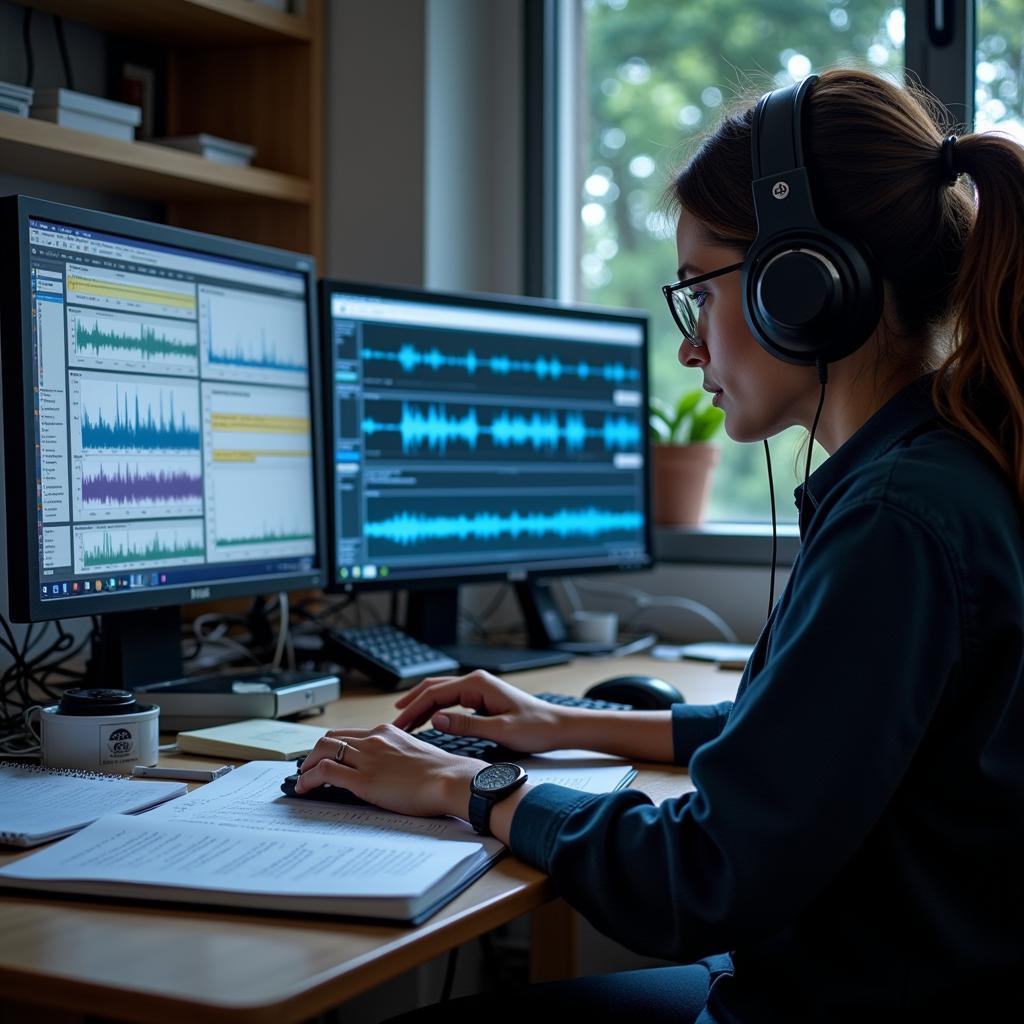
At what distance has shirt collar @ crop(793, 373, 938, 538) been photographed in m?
0.91

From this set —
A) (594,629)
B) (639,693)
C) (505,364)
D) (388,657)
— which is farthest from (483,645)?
(639,693)

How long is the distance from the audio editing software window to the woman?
→ 404mm

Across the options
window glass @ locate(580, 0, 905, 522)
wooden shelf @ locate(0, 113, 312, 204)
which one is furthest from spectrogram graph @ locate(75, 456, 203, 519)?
window glass @ locate(580, 0, 905, 522)

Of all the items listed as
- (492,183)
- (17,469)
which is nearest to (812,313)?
(17,469)

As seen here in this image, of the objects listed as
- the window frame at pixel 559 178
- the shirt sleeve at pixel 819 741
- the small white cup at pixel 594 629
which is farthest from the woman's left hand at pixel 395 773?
the window frame at pixel 559 178

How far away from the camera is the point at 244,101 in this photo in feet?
7.16

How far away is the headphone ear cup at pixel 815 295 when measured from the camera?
929 millimetres

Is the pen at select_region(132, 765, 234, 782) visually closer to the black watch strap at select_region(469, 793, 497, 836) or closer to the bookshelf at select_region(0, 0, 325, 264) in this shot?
the black watch strap at select_region(469, 793, 497, 836)

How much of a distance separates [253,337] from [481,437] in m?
0.43

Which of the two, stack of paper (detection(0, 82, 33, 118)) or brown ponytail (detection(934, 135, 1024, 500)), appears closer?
brown ponytail (detection(934, 135, 1024, 500))

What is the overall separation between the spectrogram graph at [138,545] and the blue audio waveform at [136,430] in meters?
0.09

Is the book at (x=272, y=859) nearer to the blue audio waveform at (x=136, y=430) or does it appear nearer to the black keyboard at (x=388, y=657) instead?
the blue audio waveform at (x=136, y=430)

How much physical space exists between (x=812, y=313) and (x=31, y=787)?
771 millimetres

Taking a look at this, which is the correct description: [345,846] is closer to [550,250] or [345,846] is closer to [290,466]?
[290,466]
